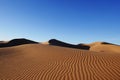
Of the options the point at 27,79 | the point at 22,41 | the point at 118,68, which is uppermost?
the point at 22,41

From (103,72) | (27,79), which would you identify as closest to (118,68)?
(103,72)

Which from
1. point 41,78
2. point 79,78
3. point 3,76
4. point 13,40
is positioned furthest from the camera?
point 13,40

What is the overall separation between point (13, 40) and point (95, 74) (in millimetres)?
36265

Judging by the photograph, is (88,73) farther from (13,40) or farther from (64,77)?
(13,40)

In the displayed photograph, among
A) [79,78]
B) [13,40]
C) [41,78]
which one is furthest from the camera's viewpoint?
[13,40]

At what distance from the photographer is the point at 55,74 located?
8266mm

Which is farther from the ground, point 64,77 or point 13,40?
point 13,40

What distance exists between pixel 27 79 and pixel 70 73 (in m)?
2.04

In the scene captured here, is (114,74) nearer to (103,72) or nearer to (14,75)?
(103,72)

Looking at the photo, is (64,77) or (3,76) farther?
(3,76)

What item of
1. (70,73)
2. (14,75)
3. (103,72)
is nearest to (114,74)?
(103,72)

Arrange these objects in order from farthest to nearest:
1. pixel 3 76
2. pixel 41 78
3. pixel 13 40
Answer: pixel 13 40 < pixel 3 76 < pixel 41 78

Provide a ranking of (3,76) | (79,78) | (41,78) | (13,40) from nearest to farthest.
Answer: (79,78)
(41,78)
(3,76)
(13,40)

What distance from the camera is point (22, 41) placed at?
42.3 m
